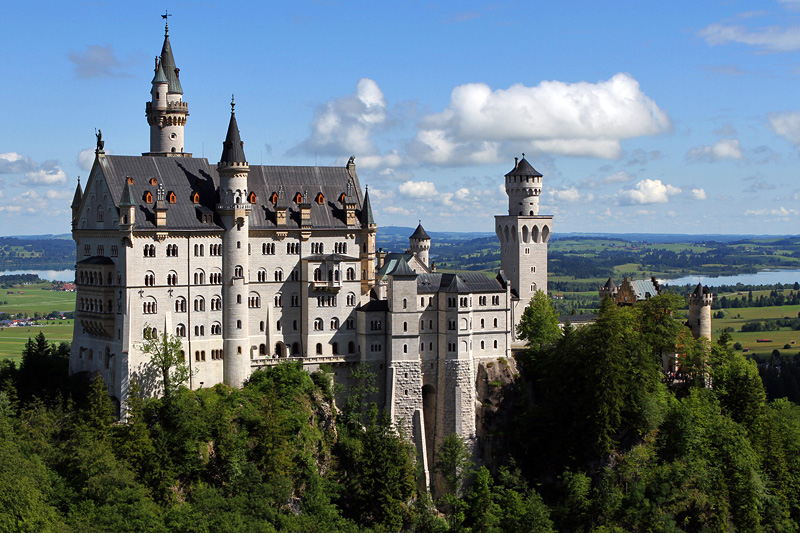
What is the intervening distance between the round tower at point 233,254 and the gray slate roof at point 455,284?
18.1 meters

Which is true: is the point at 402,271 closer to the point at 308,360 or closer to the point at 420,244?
the point at 308,360

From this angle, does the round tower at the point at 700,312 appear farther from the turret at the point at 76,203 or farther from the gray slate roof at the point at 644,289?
the turret at the point at 76,203

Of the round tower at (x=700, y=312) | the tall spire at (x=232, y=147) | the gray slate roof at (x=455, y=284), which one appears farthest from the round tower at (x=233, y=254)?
the round tower at (x=700, y=312)

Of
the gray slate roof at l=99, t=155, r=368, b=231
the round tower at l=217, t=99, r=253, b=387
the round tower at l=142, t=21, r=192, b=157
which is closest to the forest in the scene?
the round tower at l=217, t=99, r=253, b=387

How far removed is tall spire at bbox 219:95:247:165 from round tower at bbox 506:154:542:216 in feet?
110

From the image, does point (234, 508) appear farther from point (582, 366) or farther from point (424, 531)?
point (582, 366)

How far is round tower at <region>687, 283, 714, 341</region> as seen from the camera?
11806cm

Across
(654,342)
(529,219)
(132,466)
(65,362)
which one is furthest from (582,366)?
(65,362)

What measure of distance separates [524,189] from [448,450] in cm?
3248

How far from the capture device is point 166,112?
107500 millimetres

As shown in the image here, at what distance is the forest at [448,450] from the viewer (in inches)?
3374

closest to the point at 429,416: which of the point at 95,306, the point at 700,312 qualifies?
the point at 95,306

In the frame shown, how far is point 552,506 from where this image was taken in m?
101

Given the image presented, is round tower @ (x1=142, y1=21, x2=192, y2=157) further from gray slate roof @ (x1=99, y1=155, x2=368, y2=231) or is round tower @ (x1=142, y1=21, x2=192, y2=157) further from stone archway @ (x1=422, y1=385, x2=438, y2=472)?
stone archway @ (x1=422, y1=385, x2=438, y2=472)
